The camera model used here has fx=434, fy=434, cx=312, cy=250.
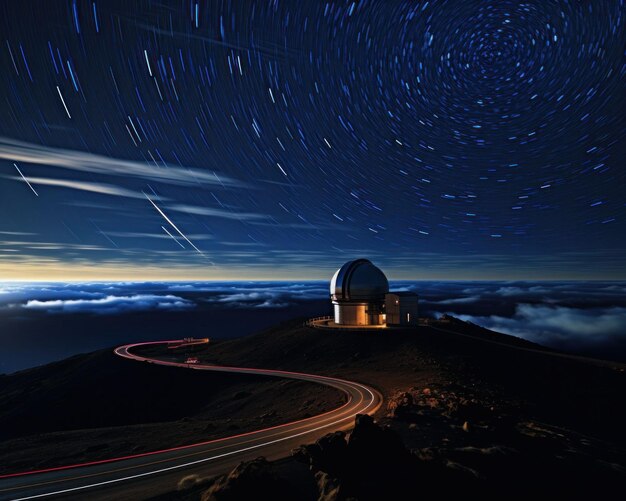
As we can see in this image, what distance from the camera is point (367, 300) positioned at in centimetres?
5484

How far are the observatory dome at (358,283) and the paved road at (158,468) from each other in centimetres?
3060

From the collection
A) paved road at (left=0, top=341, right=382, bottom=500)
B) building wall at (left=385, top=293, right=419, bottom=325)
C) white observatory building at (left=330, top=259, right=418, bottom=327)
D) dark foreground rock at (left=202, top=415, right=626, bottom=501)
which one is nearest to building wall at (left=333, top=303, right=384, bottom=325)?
white observatory building at (left=330, top=259, right=418, bottom=327)

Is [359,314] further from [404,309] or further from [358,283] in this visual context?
[404,309]

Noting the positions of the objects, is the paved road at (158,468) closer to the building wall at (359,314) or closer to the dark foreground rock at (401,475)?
the dark foreground rock at (401,475)

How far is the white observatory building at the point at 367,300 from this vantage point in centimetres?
5297

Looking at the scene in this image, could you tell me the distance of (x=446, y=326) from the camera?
56.1 metres

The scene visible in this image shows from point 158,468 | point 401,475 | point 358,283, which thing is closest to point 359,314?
point 358,283

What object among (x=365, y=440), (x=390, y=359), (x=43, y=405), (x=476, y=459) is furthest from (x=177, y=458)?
(x=43, y=405)

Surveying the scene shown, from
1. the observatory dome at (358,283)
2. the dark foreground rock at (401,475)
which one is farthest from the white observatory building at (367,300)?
the dark foreground rock at (401,475)

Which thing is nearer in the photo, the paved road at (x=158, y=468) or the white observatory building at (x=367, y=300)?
the paved road at (x=158, y=468)

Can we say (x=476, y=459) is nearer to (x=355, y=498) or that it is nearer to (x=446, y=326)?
(x=355, y=498)

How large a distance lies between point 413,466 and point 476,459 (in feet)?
10.7

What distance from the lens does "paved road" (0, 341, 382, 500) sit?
15.2 m

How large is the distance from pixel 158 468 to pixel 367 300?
39.9m
